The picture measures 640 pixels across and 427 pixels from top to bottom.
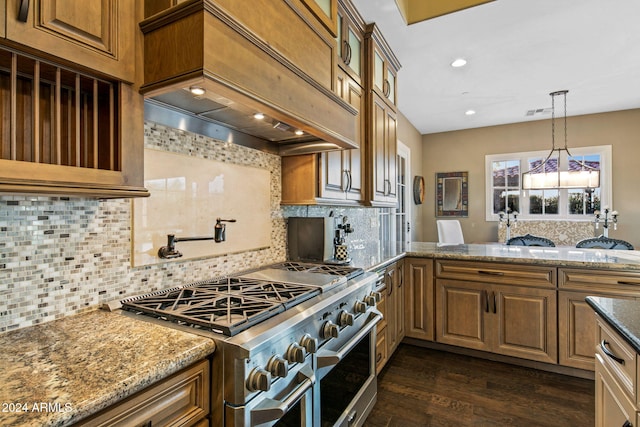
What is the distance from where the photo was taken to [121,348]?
91cm

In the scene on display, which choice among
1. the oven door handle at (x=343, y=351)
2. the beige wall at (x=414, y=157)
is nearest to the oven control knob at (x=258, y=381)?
the oven door handle at (x=343, y=351)

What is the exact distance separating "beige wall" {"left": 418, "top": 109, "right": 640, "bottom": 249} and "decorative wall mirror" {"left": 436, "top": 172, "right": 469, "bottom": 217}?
3.5 inches

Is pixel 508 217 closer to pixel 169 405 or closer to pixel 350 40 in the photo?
pixel 350 40

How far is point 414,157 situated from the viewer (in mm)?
6098

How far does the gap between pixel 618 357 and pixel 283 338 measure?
1.22 meters

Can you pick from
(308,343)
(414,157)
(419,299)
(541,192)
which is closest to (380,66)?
(419,299)

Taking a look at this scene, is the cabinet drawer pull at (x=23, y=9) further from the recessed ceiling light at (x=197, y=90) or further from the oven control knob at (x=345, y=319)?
the oven control knob at (x=345, y=319)

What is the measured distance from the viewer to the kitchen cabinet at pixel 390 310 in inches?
94.7

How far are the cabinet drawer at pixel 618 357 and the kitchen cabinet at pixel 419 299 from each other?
64.0 inches

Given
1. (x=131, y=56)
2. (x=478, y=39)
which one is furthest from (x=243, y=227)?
(x=478, y=39)

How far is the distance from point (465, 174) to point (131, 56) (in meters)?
6.29

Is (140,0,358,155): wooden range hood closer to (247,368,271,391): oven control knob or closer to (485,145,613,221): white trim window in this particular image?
(247,368,271,391): oven control knob

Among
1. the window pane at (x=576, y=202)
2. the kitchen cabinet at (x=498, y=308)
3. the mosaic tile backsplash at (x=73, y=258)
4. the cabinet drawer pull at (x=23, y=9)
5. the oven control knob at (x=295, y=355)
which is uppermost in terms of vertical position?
the cabinet drawer pull at (x=23, y=9)

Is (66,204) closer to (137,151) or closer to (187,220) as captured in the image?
(137,151)
